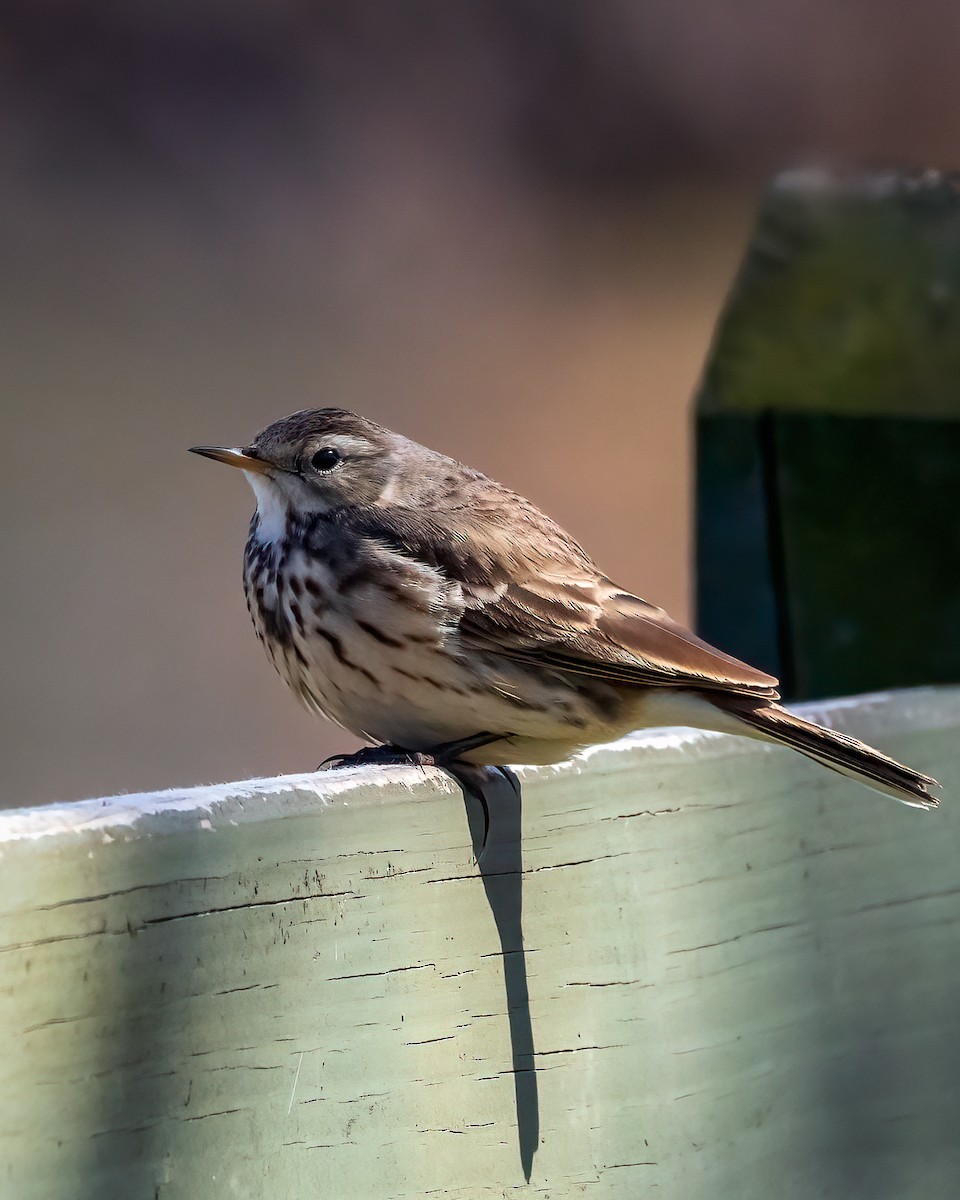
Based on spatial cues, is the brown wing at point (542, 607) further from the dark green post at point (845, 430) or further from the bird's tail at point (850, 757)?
the dark green post at point (845, 430)

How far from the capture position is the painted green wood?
1.46 m

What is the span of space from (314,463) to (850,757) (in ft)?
4.07

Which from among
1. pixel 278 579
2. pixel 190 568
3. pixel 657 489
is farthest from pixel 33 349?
pixel 278 579

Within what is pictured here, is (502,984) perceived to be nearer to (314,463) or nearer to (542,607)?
(542,607)

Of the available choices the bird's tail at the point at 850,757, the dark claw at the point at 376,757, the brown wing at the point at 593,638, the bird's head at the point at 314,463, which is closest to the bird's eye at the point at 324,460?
the bird's head at the point at 314,463

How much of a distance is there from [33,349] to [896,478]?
4798 millimetres

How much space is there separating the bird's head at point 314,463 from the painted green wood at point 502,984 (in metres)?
1.02

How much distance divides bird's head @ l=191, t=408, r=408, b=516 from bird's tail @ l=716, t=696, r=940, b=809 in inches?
38.5

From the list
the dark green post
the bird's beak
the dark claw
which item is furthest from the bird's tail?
the bird's beak

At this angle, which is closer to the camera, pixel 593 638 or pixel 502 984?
pixel 502 984

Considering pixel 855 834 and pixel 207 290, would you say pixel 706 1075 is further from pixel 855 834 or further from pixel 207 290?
pixel 207 290

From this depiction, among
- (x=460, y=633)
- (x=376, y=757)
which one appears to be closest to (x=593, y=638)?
(x=460, y=633)

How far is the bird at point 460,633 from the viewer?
254 centimetres

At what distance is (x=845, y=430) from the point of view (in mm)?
3043
